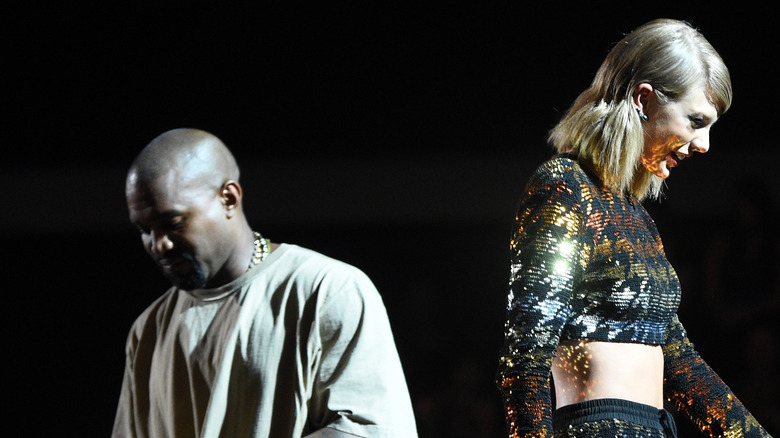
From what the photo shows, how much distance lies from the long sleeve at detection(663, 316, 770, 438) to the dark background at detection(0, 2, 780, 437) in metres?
1.83

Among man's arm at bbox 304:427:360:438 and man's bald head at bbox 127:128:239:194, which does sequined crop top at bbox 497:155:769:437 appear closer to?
man's arm at bbox 304:427:360:438

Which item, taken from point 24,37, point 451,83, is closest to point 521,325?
point 451,83

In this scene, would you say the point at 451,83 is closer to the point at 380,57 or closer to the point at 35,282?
the point at 380,57

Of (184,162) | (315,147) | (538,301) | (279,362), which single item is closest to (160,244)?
(184,162)

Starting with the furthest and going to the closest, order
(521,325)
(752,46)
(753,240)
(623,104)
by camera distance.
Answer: (752,46) < (753,240) < (623,104) < (521,325)

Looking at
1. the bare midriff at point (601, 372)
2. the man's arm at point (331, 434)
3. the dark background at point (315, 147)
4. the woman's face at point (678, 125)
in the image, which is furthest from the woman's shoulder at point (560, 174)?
the dark background at point (315, 147)

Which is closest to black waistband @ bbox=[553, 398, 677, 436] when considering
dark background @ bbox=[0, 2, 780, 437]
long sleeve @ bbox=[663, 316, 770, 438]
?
long sleeve @ bbox=[663, 316, 770, 438]

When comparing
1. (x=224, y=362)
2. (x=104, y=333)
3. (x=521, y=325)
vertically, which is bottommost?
(x=104, y=333)

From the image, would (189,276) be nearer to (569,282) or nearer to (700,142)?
(569,282)

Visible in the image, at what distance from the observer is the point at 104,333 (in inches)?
145

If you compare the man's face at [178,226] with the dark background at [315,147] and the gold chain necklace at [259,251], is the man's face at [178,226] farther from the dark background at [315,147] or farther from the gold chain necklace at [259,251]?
the dark background at [315,147]

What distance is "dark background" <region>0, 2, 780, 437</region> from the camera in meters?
3.57

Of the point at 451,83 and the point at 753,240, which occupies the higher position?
the point at 451,83

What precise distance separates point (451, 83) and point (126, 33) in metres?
1.27
